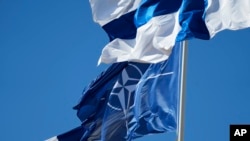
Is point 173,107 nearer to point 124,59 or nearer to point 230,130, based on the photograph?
point 124,59

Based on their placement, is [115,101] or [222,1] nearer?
[222,1]

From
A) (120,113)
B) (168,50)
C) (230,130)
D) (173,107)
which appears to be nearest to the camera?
(230,130)

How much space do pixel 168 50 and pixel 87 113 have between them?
3202 mm

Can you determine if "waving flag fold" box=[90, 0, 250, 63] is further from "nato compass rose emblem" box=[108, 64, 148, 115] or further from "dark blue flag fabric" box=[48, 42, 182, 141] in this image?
"dark blue flag fabric" box=[48, 42, 182, 141]

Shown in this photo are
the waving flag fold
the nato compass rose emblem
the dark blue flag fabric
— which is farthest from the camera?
the nato compass rose emblem

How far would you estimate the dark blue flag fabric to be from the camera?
44.1 ft

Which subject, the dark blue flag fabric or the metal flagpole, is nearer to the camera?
the metal flagpole

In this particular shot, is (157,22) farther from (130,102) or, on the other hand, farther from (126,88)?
(130,102)

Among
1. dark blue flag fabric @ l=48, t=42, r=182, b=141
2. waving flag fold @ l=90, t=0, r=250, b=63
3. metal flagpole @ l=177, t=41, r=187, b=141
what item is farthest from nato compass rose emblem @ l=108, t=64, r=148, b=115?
metal flagpole @ l=177, t=41, r=187, b=141

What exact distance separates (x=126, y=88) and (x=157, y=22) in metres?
1.86

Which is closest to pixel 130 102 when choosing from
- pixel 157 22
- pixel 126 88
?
pixel 126 88

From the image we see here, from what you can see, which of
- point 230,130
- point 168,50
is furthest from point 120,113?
point 230,130

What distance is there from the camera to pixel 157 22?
43.9ft

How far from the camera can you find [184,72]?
12719 millimetres
